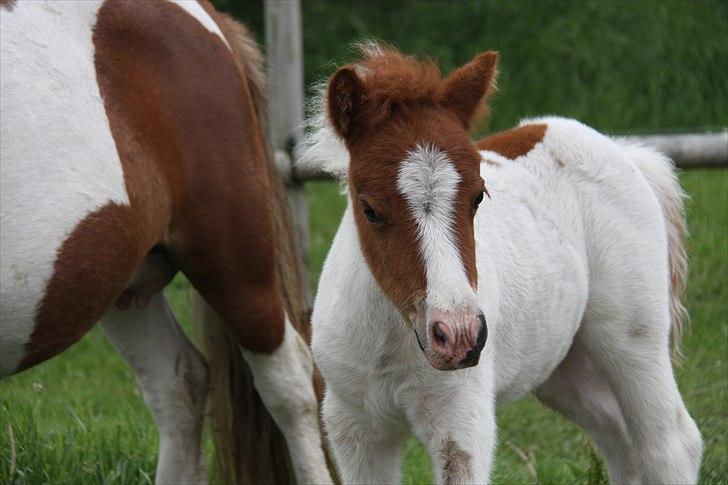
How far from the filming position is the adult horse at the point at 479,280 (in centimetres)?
255

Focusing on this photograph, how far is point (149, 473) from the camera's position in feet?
13.1

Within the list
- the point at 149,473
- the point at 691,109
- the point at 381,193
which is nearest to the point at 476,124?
the point at 381,193

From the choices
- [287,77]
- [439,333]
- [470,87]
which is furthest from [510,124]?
[439,333]

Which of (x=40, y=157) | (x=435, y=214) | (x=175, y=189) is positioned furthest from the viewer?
(x=175, y=189)

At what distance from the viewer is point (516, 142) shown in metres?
3.46

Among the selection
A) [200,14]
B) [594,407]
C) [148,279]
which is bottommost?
[594,407]

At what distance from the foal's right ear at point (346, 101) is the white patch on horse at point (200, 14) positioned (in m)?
0.99

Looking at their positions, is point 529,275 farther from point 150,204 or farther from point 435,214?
point 150,204

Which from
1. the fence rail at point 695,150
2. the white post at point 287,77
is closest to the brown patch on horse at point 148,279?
the fence rail at point 695,150

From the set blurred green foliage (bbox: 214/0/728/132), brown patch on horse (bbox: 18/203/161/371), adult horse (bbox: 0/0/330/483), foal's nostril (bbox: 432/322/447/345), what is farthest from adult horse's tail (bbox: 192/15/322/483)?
blurred green foliage (bbox: 214/0/728/132)

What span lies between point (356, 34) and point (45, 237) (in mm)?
6701

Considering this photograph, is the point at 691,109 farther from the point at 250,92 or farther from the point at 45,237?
the point at 45,237

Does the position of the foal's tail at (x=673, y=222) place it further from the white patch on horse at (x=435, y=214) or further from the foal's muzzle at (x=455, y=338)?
the foal's muzzle at (x=455, y=338)

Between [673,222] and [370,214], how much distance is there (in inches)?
56.2
